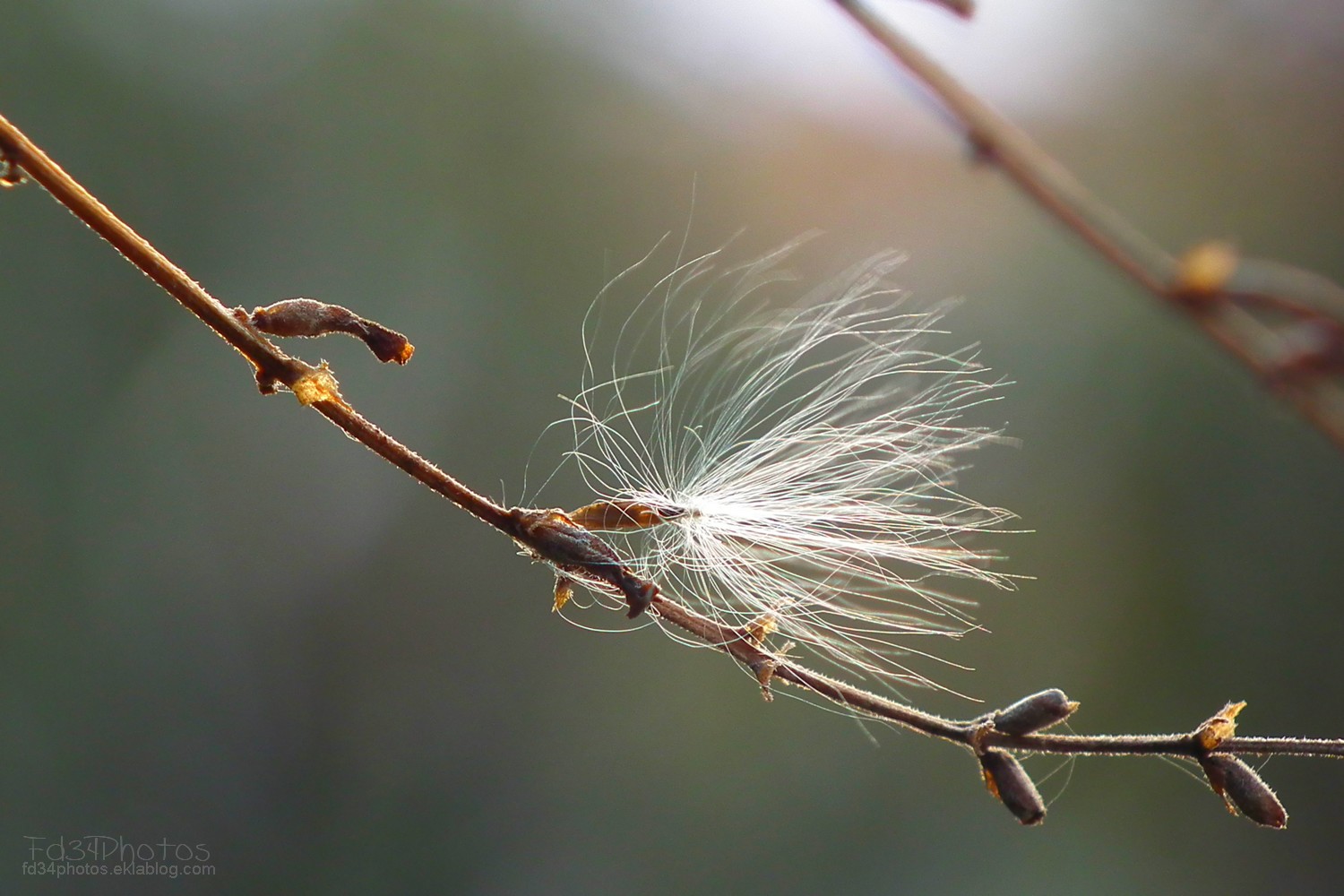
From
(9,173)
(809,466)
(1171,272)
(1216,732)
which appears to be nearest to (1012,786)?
(1216,732)

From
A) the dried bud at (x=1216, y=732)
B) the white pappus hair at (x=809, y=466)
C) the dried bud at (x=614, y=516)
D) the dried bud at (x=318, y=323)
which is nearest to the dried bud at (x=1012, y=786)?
the dried bud at (x=1216, y=732)

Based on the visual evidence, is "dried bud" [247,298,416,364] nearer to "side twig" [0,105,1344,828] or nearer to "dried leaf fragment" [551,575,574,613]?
"side twig" [0,105,1344,828]

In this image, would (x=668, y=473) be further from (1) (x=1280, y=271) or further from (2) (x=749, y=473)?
(1) (x=1280, y=271)

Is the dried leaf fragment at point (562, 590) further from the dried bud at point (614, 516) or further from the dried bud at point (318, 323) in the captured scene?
the dried bud at point (318, 323)

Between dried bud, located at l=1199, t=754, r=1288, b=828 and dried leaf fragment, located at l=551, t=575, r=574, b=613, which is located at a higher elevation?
dried bud, located at l=1199, t=754, r=1288, b=828

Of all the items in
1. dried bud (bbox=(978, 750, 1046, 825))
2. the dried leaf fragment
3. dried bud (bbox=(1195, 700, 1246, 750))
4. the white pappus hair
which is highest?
the white pappus hair

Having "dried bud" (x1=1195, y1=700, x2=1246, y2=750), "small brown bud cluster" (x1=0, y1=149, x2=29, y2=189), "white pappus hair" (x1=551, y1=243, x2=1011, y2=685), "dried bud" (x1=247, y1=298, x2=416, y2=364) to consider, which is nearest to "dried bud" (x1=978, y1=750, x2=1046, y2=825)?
"dried bud" (x1=1195, y1=700, x2=1246, y2=750)
